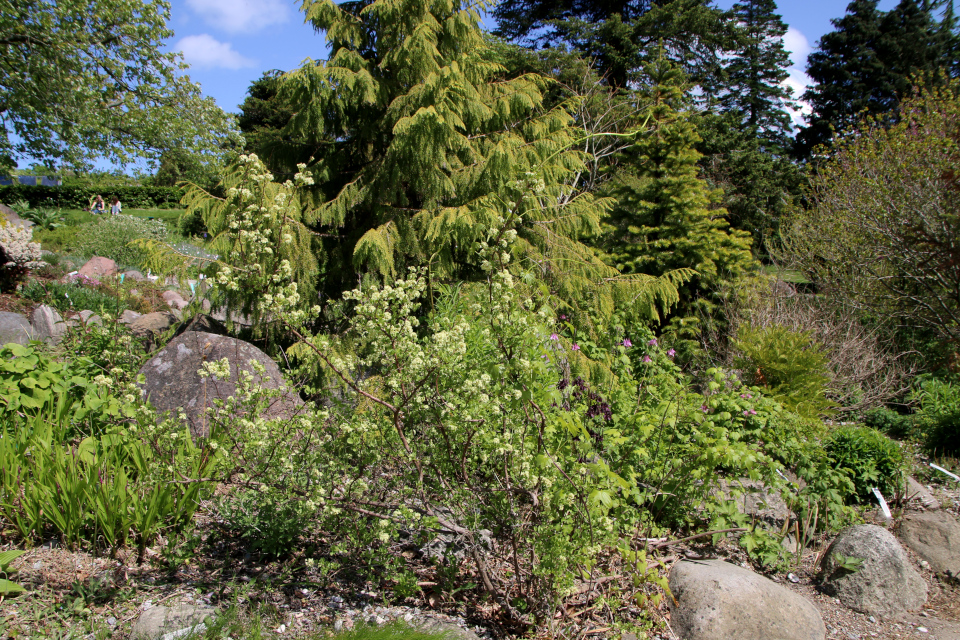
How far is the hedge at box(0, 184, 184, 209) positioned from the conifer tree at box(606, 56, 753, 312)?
18.1m

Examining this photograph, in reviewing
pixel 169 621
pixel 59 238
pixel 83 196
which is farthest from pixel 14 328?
pixel 83 196

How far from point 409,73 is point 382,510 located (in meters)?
4.16

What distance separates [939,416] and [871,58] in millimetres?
26451

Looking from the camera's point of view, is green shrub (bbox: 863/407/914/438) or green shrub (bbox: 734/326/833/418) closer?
green shrub (bbox: 734/326/833/418)

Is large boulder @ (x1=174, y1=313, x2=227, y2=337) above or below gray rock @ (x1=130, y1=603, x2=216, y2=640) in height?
above

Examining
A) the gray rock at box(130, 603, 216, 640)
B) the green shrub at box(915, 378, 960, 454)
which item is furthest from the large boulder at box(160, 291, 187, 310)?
the green shrub at box(915, 378, 960, 454)

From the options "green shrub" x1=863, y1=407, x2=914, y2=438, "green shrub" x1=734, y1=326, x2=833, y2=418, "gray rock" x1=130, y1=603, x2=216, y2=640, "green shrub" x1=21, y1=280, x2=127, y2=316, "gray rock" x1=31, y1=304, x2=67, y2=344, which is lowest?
"green shrub" x1=863, y1=407, x2=914, y2=438

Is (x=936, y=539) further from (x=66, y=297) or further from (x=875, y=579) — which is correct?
(x=66, y=297)

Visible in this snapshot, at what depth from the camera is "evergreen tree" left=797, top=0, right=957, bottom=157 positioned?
81.7 ft

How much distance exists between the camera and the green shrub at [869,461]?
4.49 metres

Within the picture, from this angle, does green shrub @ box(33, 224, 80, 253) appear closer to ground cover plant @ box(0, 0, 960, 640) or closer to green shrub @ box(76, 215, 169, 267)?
green shrub @ box(76, 215, 169, 267)

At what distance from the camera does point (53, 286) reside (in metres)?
7.79

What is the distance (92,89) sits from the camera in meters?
11.8

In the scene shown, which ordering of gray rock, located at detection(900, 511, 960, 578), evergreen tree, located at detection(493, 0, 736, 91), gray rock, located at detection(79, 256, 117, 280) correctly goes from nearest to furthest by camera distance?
1. gray rock, located at detection(900, 511, 960, 578)
2. gray rock, located at detection(79, 256, 117, 280)
3. evergreen tree, located at detection(493, 0, 736, 91)
